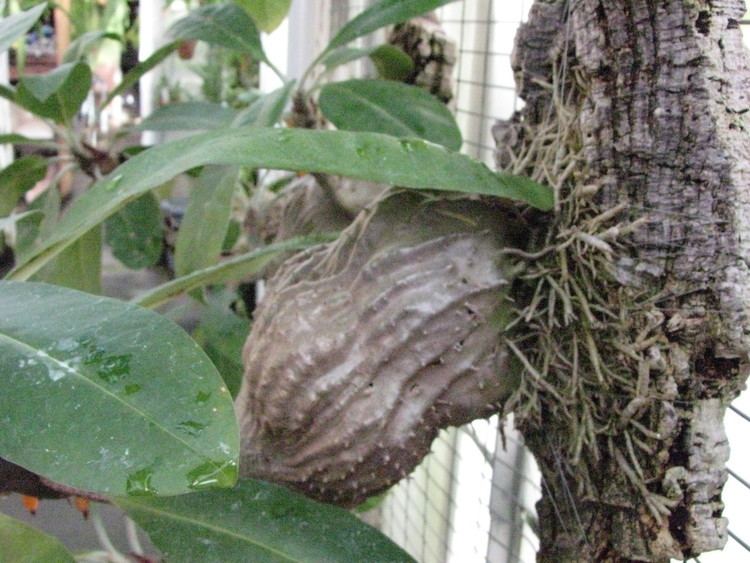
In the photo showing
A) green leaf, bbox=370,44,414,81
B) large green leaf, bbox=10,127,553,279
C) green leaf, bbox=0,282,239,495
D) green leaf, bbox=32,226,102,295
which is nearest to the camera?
green leaf, bbox=0,282,239,495

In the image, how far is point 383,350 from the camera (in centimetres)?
54

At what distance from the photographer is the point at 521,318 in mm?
571

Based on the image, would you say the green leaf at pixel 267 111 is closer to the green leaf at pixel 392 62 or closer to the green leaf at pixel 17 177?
the green leaf at pixel 392 62

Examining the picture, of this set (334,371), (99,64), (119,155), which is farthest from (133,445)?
(99,64)

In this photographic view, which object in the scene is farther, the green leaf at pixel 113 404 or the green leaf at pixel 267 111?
the green leaf at pixel 267 111

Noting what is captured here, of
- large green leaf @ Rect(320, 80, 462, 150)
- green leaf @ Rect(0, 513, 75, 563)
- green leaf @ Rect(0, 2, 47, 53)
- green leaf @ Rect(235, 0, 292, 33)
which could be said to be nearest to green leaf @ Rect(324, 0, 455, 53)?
large green leaf @ Rect(320, 80, 462, 150)

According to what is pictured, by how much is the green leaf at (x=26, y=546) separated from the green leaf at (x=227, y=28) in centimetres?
54

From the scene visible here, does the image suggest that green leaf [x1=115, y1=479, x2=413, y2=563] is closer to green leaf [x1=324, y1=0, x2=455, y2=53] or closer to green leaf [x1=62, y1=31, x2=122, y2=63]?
green leaf [x1=324, y1=0, x2=455, y2=53]

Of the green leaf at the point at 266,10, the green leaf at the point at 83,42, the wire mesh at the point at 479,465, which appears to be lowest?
the wire mesh at the point at 479,465

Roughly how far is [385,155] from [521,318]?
160 mm

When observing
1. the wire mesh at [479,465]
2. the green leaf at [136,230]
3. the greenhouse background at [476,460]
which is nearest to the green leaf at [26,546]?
the greenhouse background at [476,460]

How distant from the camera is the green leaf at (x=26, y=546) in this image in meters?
0.52

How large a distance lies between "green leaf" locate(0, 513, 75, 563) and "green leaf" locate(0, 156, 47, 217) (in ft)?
1.97

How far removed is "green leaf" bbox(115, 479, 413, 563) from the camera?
1.76 feet
